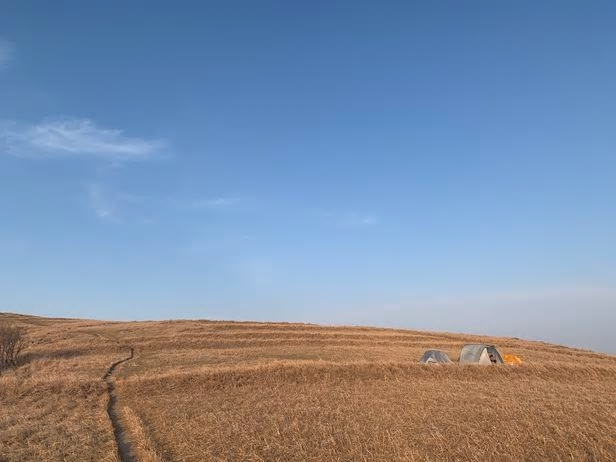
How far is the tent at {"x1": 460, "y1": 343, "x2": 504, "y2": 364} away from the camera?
3911cm

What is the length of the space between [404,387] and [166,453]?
15879 mm

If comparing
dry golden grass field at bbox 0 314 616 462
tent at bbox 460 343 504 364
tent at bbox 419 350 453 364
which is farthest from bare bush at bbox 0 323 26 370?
tent at bbox 460 343 504 364

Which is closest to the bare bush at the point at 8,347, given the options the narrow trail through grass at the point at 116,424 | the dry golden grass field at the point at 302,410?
the dry golden grass field at the point at 302,410

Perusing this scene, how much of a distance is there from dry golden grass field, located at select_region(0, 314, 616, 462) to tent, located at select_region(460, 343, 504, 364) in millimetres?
4010

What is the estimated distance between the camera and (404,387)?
28266mm

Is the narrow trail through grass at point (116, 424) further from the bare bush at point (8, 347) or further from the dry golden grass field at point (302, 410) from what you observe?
the bare bush at point (8, 347)

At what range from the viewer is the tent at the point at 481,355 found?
1540 inches

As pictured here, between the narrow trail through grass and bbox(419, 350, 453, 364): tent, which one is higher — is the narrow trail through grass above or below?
below

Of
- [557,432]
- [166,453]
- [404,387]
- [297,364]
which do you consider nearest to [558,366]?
[404,387]

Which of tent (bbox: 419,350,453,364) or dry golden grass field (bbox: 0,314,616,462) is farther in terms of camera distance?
tent (bbox: 419,350,453,364)

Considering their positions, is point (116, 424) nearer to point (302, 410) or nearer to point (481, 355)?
point (302, 410)

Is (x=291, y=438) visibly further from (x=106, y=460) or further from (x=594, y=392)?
(x=594, y=392)

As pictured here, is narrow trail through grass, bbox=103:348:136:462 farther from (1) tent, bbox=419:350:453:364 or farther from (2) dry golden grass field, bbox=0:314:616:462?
(1) tent, bbox=419:350:453:364

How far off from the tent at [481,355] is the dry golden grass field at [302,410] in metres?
4.01
